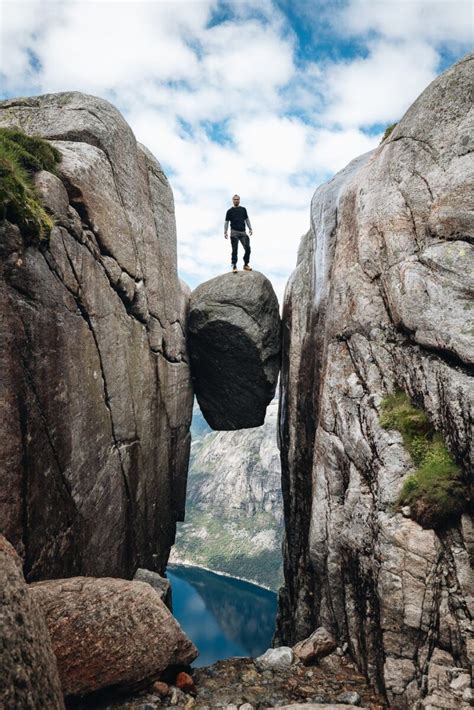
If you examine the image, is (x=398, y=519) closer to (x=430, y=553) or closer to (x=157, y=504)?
(x=430, y=553)

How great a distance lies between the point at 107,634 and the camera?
826cm

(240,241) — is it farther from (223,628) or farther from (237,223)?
(223,628)

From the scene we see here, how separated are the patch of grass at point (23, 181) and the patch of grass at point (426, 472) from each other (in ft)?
39.5

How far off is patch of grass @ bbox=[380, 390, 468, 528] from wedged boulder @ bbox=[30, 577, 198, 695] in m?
6.87

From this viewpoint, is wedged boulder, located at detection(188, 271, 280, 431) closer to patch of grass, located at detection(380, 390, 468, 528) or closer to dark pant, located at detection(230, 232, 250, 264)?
dark pant, located at detection(230, 232, 250, 264)

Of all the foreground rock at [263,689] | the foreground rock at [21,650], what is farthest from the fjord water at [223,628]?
the foreground rock at [21,650]

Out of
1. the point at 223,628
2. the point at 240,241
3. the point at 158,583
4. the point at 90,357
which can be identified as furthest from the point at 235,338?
the point at 223,628

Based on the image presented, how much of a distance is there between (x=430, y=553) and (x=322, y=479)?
5386 millimetres

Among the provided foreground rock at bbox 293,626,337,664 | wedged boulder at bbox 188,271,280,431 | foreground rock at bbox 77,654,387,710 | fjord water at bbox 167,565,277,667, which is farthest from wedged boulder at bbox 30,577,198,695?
fjord water at bbox 167,565,277,667

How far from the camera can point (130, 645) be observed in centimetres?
847

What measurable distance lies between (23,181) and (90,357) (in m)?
5.80

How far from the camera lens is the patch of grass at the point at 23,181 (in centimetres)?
1052

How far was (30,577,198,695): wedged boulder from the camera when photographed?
784 cm

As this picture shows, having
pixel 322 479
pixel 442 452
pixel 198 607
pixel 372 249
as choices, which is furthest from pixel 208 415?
pixel 198 607
